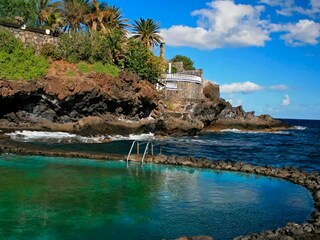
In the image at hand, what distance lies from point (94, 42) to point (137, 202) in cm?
2740

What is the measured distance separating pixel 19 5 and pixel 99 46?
2465cm

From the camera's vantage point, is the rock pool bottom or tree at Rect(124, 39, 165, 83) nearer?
the rock pool bottom

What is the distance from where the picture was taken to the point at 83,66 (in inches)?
1474

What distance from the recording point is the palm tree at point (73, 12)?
45722 millimetres

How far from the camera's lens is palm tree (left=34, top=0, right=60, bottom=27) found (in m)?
45.8

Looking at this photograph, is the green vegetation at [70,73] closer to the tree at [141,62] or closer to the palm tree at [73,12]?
the tree at [141,62]

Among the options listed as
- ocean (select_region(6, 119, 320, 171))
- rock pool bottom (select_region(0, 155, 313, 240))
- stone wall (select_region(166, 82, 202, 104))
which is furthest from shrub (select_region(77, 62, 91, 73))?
rock pool bottom (select_region(0, 155, 313, 240))

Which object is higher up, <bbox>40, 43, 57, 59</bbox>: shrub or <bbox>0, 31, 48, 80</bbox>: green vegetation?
<bbox>40, 43, 57, 59</bbox>: shrub

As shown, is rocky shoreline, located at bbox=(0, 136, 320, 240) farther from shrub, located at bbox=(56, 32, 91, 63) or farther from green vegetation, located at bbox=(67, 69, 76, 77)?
shrub, located at bbox=(56, 32, 91, 63)

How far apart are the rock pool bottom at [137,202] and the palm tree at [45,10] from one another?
1094 inches

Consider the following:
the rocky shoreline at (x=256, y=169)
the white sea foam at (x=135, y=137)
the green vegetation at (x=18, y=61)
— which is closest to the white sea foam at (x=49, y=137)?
the rocky shoreline at (x=256, y=169)

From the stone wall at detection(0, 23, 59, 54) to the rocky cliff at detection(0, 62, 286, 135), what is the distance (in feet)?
9.91

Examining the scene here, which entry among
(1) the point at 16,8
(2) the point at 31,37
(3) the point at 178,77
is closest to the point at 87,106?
(2) the point at 31,37

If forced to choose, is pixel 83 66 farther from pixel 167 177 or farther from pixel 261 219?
pixel 261 219
